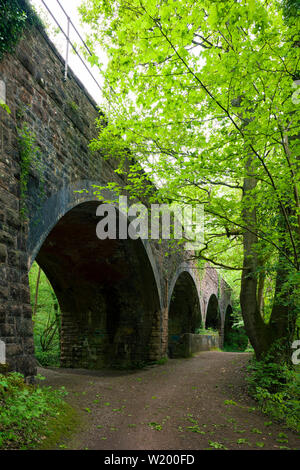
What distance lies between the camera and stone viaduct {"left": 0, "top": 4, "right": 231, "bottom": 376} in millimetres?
3752

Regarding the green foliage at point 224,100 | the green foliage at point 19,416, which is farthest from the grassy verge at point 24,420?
the green foliage at point 224,100

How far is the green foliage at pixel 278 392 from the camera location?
15.4 feet

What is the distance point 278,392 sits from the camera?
5.50 m

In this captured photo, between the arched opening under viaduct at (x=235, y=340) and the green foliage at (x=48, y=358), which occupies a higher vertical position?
the green foliage at (x=48, y=358)

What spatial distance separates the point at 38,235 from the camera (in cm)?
430

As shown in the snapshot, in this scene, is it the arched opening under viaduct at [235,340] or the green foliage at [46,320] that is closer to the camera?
the green foliage at [46,320]

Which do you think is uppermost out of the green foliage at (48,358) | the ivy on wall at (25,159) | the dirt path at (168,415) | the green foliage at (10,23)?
the green foliage at (10,23)

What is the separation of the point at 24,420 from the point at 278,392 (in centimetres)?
435

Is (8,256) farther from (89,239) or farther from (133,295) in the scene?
(133,295)

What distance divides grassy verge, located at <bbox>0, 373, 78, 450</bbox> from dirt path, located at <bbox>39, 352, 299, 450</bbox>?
10.0 inches

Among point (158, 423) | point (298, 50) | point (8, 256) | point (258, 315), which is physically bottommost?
point (158, 423)

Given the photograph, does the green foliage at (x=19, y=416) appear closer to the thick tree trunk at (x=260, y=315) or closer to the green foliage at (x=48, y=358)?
the thick tree trunk at (x=260, y=315)
